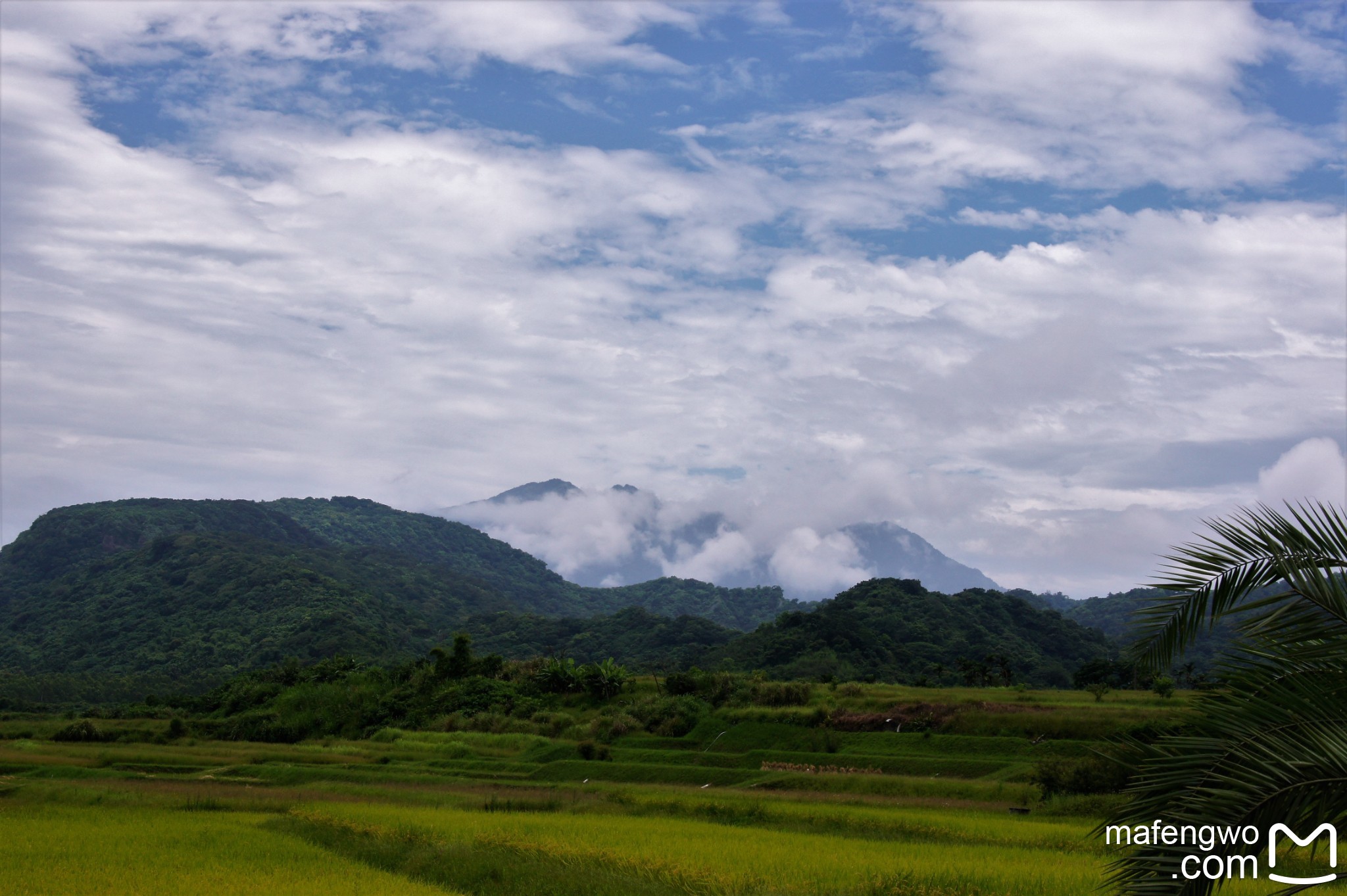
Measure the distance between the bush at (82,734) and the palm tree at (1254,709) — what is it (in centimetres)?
4865

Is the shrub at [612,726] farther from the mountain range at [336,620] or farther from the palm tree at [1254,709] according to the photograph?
the palm tree at [1254,709]

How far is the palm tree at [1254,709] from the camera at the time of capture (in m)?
5.00

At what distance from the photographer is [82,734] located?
42844 millimetres

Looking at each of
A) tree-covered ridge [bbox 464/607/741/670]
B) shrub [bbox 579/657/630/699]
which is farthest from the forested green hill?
shrub [bbox 579/657/630/699]

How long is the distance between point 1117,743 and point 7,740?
49.1m

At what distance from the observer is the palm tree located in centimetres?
500

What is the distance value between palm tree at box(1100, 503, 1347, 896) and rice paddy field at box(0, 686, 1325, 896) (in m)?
5.38

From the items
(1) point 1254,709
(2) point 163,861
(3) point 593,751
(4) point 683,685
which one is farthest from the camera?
(4) point 683,685

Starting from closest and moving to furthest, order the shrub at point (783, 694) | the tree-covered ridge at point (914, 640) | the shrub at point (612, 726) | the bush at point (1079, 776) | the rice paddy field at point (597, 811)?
the rice paddy field at point (597, 811) → the bush at point (1079, 776) → the shrub at point (612, 726) → the shrub at point (783, 694) → the tree-covered ridge at point (914, 640)

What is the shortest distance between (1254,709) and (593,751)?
3424cm

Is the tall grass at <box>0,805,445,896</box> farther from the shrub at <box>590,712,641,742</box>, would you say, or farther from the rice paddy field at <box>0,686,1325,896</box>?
the shrub at <box>590,712,641,742</box>

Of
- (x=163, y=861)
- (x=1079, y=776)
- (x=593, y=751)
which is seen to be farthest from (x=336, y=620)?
(x=1079, y=776)

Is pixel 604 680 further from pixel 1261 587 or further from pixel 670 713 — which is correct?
pixel 1261 587

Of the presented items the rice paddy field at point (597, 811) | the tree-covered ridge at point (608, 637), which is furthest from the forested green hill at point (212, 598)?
the rice paddy field at point (597, 811)
